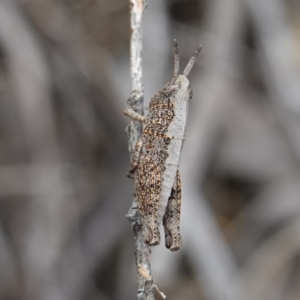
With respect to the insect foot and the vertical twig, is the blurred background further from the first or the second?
the insect foot

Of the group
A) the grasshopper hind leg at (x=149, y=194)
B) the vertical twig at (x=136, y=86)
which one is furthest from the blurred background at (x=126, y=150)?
the grasshopper hind leg at (x=149, y=194)

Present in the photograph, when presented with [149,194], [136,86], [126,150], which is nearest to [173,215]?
[149,194]

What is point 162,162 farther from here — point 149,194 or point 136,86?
point 136,86

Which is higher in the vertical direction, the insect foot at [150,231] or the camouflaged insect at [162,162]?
the camouflaged insect at [162,162]

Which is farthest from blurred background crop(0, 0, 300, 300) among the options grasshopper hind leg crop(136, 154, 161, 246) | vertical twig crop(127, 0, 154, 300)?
grasshopper hind leg crop(136, 154, 161, 246)

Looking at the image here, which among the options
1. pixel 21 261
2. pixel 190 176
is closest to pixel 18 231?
pixel 21 261

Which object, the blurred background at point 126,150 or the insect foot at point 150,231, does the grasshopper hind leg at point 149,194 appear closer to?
the insect foot at point 150,231
